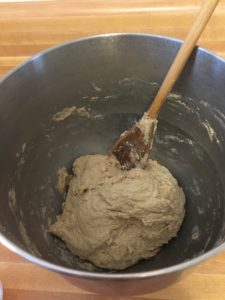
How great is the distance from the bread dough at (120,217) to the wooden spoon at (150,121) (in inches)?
1.6

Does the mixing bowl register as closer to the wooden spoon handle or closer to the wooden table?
the wooden spoon handle

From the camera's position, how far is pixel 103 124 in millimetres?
1061

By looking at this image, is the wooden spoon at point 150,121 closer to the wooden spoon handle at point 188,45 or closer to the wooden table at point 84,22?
the wooden spoon handle at point 188,45

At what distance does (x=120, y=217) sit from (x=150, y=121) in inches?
10.9

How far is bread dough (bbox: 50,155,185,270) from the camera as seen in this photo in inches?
Answer: 35.7

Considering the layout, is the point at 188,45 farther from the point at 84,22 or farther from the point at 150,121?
the point at 84,22

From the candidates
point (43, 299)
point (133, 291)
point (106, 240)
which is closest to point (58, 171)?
point (106, 240)

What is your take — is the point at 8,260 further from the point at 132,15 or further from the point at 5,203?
the point at 132,15

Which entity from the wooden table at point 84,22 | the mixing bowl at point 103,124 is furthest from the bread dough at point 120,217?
the wooden table at point 84,22

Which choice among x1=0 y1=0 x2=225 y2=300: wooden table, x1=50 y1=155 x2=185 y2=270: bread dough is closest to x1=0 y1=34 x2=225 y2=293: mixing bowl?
x1=50 y1=155 x2=185 y2=270: bread dough

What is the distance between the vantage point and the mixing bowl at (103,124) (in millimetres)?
824

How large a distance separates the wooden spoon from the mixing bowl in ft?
0.18

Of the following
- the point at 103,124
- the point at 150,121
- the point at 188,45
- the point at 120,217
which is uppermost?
the point at 188,45

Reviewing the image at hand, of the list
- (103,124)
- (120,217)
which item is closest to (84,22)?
(103,124)
